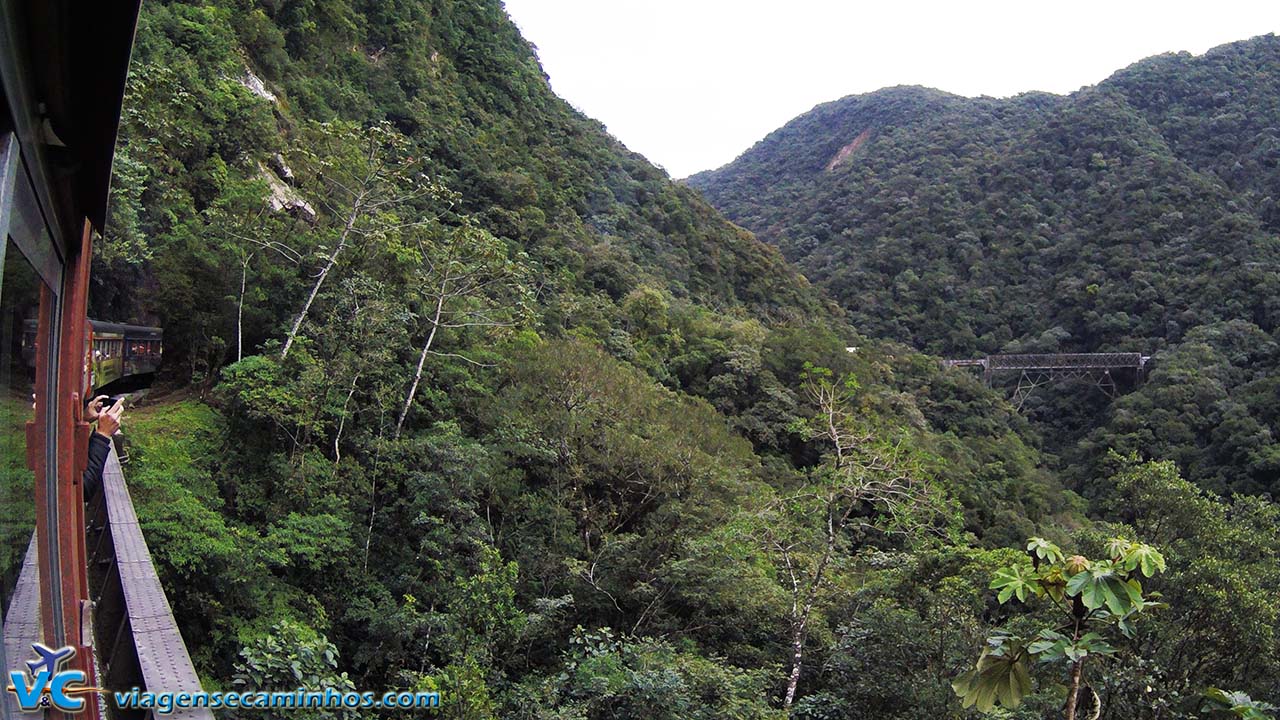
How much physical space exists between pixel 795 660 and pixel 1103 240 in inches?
1468

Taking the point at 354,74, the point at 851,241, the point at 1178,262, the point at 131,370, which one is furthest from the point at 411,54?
the point at 1178,262

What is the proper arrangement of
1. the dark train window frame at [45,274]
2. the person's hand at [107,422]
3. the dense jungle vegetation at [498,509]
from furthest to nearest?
the dense jungle vegetation at [498,509], the person's hand at [107,422], the dark train window frame at [45,274]

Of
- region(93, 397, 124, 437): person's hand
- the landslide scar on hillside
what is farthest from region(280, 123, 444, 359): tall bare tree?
the landslide scar on hillside

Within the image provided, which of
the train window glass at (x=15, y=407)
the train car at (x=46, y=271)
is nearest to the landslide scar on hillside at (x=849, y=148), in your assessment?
the train car at (x=46, y=271)

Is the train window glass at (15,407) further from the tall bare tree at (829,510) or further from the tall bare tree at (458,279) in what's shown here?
the tall bare tree at (458,279)

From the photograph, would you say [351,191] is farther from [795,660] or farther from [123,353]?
[795,660]

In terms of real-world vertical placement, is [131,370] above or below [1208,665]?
above

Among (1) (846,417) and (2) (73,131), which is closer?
(2) (73,131)

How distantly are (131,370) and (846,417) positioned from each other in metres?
7.68

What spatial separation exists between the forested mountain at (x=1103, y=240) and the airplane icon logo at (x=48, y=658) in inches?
952

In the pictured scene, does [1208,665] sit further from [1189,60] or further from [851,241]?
[1189,60]

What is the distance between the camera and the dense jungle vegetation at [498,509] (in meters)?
5.99

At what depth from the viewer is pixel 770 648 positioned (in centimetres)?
775

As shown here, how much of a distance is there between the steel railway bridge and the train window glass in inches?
1228
